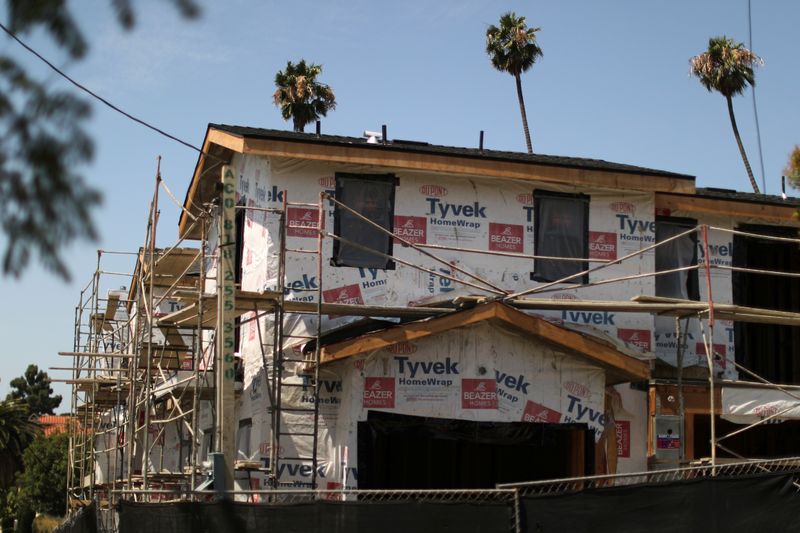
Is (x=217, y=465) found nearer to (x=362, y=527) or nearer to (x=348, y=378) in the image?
(x=362, y=527)

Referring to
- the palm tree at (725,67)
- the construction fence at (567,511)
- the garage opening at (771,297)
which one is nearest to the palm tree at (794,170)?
the construction fence at (567,511)

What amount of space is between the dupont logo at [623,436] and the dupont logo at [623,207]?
3447mm

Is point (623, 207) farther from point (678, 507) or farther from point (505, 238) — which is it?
point (678, 507)

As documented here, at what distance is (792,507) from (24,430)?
124ft

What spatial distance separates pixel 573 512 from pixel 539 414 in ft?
23.3

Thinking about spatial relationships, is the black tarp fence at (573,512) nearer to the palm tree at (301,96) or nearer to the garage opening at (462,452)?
the garage opening at (462,452)

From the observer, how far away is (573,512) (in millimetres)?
10117

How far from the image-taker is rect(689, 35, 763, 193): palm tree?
149ft

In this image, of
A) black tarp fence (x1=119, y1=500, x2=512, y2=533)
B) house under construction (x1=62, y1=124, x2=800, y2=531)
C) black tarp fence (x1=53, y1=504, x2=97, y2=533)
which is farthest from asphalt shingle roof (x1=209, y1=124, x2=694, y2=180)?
black tarp fence (x1=119, y1=500, x2=512, y2=533)

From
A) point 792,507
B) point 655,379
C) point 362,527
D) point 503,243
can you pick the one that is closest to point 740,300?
point 655,379

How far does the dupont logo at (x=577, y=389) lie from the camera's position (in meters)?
17.4

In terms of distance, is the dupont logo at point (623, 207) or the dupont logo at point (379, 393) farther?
the dupont logo at point (623, 207)

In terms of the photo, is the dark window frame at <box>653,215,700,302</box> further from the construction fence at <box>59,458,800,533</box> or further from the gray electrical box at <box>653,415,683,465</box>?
the construction fence at <box>59,458,800,533</box>

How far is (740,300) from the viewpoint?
789 inches
